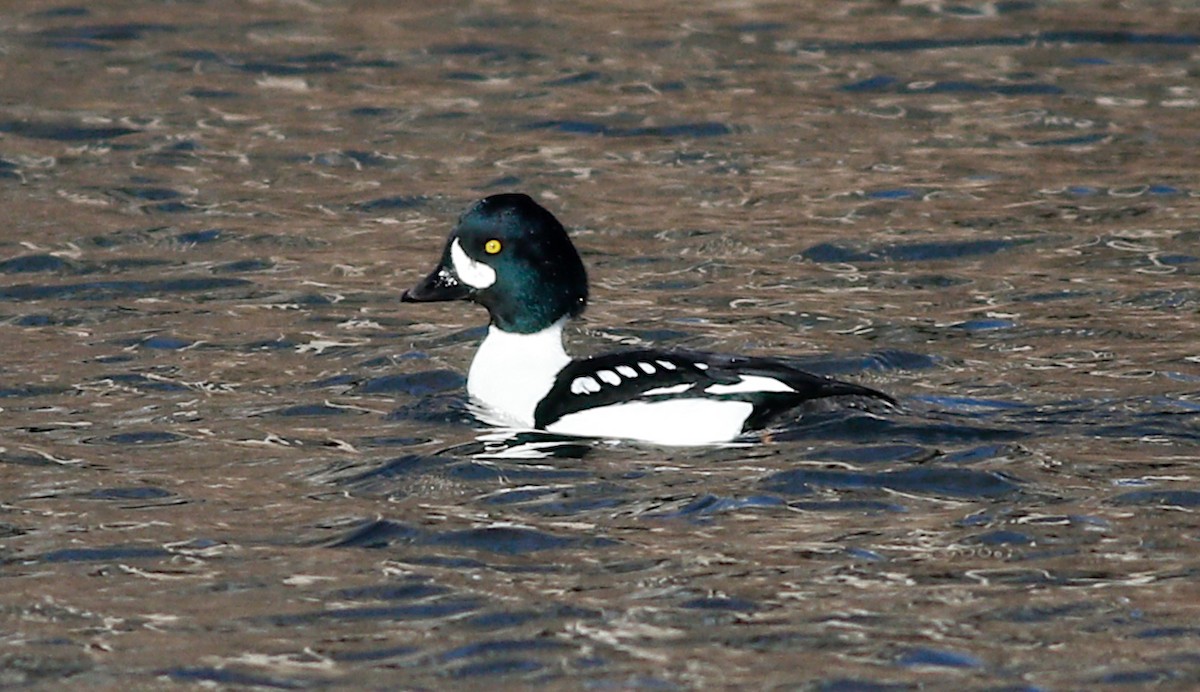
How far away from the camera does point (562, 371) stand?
8.55 metres

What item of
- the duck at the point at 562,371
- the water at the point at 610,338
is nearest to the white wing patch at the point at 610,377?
the duck at the point at 562,371

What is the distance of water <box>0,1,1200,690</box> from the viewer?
20.5ft

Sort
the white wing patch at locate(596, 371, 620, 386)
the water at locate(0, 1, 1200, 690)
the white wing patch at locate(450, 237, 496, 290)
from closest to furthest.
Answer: the water at locate(0, 1, 1200, 690) < the white wing patch at locate(596, 371, 620, 386) < the white wing patch at locate(450, 237, 496, 290)

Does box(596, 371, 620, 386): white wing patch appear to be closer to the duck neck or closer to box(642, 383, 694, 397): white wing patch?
box(642, 383, 694, 397): white wing patch

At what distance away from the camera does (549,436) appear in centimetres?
829

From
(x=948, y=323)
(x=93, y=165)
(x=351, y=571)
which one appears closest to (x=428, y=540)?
(x=351, y=571)

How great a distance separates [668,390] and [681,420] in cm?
12

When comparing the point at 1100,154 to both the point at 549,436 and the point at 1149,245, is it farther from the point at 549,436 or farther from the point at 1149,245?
the point at 549,436

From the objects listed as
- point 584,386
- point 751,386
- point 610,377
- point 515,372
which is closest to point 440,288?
point 515,372

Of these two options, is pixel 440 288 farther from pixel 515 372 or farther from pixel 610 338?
pixel 610 338

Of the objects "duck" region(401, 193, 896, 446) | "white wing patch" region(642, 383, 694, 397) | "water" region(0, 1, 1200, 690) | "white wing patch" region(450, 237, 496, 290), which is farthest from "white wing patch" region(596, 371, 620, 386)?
"white wing patch" region(450, 237, 496, 290)

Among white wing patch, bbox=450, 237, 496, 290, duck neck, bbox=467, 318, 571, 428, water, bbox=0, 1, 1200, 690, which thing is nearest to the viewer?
water, bbox=0, 1, 1200, 690

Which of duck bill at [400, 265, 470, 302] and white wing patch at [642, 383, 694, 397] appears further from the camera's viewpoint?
duck bill at [400, 265, 470, 302]

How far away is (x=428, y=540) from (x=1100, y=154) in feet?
24.3
